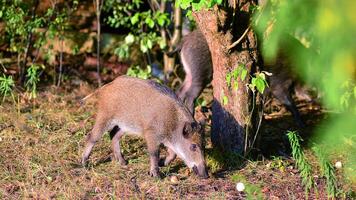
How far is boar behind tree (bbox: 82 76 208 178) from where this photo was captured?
15.8ft

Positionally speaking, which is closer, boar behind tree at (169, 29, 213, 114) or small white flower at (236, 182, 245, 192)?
small white flower at (236, 182, 245, 192)

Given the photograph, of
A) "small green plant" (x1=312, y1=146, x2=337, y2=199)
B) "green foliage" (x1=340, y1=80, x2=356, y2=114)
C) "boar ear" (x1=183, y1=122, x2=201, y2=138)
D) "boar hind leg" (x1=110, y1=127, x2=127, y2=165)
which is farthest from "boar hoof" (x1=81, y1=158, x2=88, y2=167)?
"green foliage" (x1=340, y1=80, x2=356, y2=114)

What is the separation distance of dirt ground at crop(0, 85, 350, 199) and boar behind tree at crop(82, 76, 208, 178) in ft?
0.50

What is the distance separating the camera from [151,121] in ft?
16.1

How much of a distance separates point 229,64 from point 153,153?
924 millimetres

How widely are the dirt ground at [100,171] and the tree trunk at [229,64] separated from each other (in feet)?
0.96

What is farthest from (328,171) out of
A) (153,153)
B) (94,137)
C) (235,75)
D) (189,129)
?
(94,137)

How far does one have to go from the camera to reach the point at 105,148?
555cm

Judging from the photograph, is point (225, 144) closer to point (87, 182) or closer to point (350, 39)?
point (87, 182)

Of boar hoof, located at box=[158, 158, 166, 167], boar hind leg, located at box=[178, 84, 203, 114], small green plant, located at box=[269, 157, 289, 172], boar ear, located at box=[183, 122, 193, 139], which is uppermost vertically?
boar ear, located at box=[183, 122, 193, 139]

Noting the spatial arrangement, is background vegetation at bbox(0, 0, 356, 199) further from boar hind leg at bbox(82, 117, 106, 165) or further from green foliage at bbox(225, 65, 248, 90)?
boar hind leg at bbox(82, 117, 106, 165)

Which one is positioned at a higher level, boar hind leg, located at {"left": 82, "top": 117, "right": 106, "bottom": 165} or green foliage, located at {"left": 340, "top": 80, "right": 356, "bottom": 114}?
green foliage, located at {"left": 340, "top": 80, "right": 356, "bottom": 114}

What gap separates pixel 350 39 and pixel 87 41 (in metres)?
7.46

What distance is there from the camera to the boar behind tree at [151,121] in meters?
4.83
